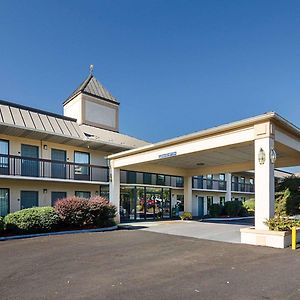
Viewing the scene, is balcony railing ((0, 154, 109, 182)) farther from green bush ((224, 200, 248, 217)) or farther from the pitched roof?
green bush ((224, 200, 248, 217))

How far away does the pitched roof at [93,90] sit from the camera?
26188 millimetres

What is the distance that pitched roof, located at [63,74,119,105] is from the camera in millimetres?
26188

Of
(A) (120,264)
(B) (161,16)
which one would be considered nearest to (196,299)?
(A) (120,264)

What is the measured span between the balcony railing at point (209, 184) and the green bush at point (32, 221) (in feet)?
56.0

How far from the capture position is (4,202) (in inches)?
718

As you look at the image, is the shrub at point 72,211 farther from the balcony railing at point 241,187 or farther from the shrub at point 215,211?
the balcony railing at point 241,187

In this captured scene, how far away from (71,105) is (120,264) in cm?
2044

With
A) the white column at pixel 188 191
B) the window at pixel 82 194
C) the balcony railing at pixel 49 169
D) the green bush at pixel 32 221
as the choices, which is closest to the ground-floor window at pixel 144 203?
the white column at pixel 188 191

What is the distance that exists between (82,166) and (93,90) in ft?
28.8

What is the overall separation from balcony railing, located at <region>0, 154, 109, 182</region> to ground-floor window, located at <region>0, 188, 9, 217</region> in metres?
1.42

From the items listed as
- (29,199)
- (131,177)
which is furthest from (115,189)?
(29,199)

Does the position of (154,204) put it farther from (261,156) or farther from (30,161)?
(261,156)

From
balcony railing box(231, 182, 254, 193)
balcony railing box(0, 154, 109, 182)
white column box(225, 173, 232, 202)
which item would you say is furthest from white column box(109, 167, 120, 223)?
balcony railing box(231, 182, 254, 193)

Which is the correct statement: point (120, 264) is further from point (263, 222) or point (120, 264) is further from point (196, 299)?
point (263, 222)
